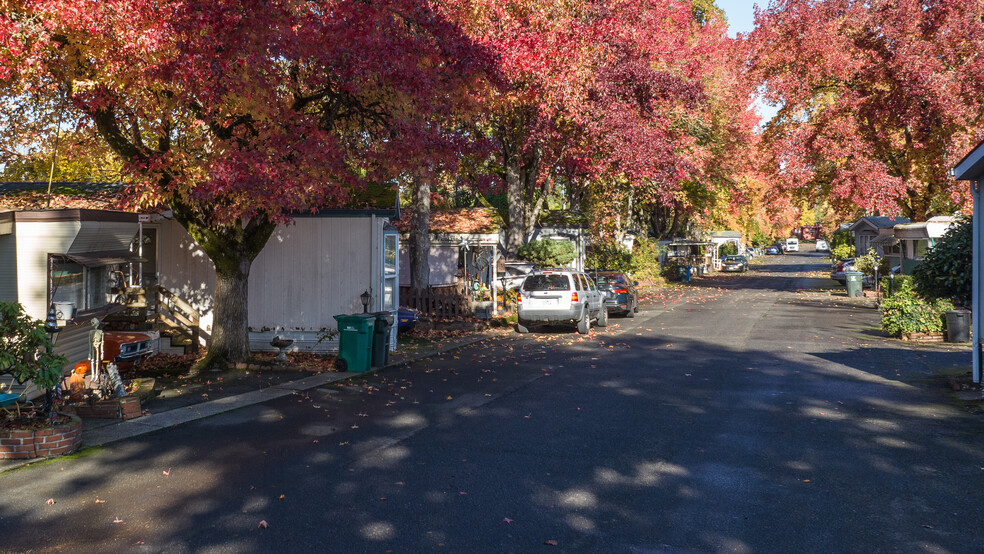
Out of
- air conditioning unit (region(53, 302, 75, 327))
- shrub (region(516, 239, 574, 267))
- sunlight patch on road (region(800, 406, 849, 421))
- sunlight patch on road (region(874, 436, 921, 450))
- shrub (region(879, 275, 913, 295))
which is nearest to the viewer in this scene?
sunlight patch on road (region(874, 436, 921, 450))

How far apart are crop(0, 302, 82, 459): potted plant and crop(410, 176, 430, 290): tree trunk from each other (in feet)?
49.3

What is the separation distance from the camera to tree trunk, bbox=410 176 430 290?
930 inches

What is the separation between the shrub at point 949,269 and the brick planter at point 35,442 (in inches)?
622

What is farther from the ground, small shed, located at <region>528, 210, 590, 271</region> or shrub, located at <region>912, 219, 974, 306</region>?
small shed, located at <region>528, 210, 590, 271</region>

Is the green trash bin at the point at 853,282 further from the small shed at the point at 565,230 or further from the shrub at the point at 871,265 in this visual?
the small shed at the point at 565,230

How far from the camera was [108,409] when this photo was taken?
10.5 m

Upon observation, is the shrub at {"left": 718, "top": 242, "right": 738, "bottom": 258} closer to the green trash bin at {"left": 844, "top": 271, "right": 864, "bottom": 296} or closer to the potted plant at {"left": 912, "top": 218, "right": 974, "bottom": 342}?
the green trash bin at {"left": 844, "top": 271, "right": 864, "bottom": 296}

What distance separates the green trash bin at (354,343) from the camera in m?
15.1

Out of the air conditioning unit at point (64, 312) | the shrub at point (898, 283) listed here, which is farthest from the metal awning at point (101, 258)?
the shrub at point (898, 283)

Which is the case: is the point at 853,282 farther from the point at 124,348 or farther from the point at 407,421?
the point at 124,348

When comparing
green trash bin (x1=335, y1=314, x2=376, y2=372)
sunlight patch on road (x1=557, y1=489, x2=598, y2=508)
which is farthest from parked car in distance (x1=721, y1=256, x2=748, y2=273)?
sunlight patch on road (x1=557, y1=489, x2=598, y2=508)

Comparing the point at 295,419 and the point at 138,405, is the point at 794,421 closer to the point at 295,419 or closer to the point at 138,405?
the point at 295,419

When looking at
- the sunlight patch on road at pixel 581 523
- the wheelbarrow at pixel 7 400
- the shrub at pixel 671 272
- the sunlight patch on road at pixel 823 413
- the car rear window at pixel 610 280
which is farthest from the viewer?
the shrub at pixel 671 272

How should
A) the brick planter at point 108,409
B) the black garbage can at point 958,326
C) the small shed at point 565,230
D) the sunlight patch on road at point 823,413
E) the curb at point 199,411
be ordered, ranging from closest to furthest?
the curb at point 199,411 < the brick planter at point 108,409 < the sunlight patch on road at point 823,413 < the black garbage can at point 958,326 < the small shed at point 565,230
